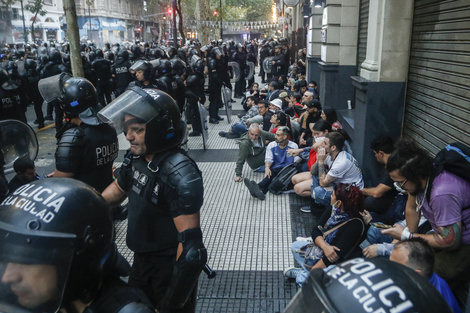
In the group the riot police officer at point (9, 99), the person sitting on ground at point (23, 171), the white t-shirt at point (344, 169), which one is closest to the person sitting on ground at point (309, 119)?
the white t-shirt at point (344, 169)

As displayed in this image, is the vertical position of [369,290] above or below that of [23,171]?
above

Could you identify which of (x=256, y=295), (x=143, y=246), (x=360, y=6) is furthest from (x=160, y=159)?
(x=360, y=6)

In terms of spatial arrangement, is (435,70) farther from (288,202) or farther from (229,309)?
(229,309)

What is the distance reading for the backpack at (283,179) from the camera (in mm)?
6875

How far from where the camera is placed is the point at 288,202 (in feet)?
21.7

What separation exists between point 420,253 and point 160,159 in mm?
1663

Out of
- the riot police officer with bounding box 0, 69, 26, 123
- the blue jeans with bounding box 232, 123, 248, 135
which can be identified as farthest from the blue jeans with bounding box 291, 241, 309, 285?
the riot police officer with bounding box 0, 69, 26, 123

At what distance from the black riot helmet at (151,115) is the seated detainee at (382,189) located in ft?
8.48

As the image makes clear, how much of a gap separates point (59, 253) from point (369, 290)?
1065 mm

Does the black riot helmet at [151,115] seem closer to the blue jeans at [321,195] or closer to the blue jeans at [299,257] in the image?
the blue jeans at [299,257]

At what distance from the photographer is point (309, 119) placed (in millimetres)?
8102

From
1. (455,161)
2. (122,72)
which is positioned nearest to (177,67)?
(122,72)

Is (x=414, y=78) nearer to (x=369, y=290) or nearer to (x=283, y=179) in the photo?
(x=283, y=179)

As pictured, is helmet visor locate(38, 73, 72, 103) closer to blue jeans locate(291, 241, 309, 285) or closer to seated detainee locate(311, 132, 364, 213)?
blue jeans locate(291, 241, 309, 285)
